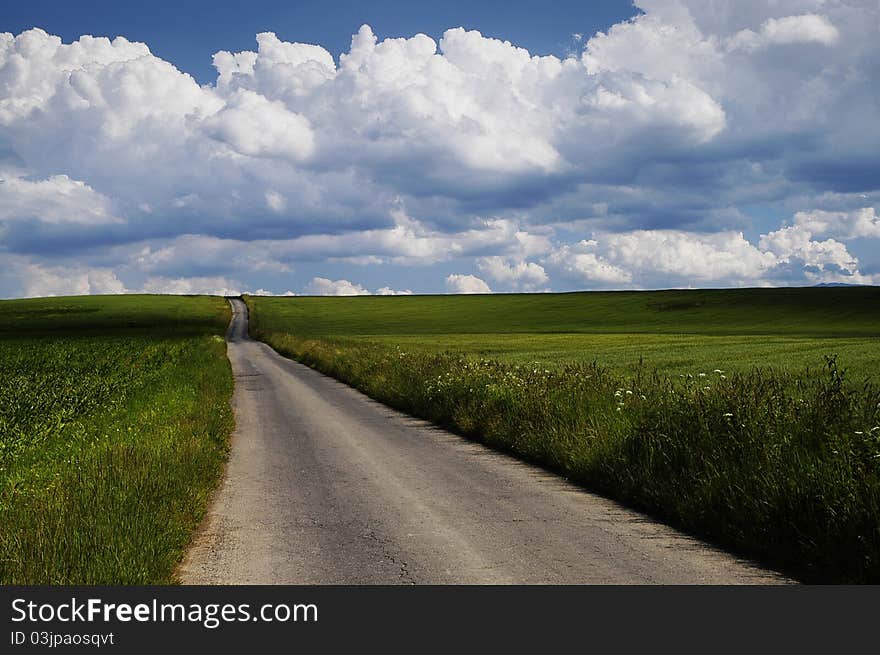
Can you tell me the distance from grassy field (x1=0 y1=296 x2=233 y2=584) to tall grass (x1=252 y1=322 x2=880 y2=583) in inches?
175

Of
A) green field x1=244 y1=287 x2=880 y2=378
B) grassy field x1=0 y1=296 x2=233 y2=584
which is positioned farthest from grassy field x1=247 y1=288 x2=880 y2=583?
green field x1=244 y1=287 x2=880 y2=378

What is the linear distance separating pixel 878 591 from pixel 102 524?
7049 mm

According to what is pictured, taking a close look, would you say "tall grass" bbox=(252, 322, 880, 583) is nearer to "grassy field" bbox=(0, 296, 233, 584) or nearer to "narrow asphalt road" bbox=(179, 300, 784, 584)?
"narrow asphalt road" bbox=(179, 300, 784, 584)

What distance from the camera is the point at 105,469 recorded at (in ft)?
35.1

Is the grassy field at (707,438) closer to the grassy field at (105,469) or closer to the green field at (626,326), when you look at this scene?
the grassy field at (105,469)

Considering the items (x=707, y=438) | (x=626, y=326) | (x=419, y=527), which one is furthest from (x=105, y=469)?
(x=626, y=326)

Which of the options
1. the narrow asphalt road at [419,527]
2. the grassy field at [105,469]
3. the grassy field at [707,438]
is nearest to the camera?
the grassy field at [105,469]

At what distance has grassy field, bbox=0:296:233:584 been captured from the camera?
23.8 feet

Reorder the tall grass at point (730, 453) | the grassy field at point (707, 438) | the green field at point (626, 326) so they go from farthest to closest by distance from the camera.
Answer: the green field at point (626, 326)
the grassy field at point (707, 438)
the tall grass at point (730, 453)

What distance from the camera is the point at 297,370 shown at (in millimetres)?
44281

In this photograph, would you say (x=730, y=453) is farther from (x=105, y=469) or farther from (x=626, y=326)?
(x=626, y=326)

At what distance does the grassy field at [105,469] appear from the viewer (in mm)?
7242

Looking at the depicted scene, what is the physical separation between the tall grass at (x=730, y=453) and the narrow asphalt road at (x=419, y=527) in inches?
18.5

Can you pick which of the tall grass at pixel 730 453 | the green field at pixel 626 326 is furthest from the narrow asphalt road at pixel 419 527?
the green field at pixel 626 326
